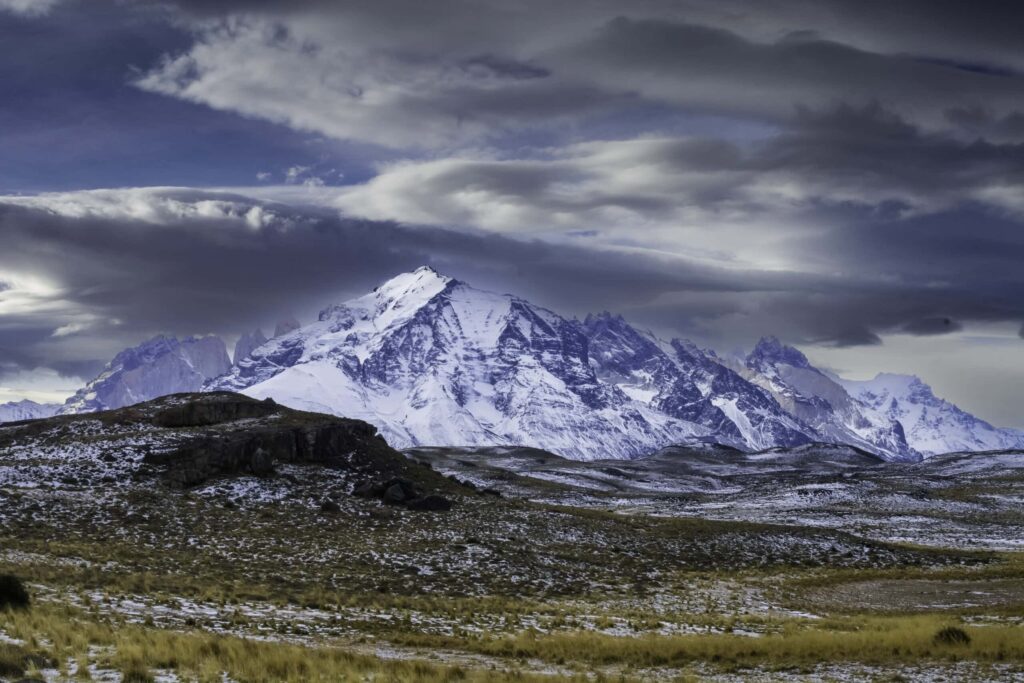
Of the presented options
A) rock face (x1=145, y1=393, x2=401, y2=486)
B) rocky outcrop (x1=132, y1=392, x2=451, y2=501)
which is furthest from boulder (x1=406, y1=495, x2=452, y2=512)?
rock face (x1=145, y1=393, x2=401, y2=486)

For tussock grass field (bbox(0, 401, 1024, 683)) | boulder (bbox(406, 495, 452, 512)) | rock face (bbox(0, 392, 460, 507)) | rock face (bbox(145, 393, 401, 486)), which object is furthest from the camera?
rock face (bbox(145, 393, 401, 486))

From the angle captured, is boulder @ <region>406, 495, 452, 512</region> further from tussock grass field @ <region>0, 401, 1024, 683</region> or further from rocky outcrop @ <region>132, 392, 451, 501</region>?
tussock grass field @ <region>0, 401, 1024, 683</region>

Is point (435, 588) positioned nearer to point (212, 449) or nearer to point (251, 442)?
point (251, 442)

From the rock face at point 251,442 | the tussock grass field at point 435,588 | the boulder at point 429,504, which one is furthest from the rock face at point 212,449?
the boulder at point 429,504

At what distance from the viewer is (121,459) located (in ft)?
206

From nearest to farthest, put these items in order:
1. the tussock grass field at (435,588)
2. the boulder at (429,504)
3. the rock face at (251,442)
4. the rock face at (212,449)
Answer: the tussock grass field at (435,588)
the boulder at (429,504)
the rock face at (212,449)
the rock face at (251,442)

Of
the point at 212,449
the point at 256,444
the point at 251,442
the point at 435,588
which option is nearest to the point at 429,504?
the point at 256,444

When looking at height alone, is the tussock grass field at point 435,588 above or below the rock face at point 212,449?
below

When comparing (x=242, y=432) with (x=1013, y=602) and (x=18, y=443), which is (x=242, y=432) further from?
(x=1013, y=602)

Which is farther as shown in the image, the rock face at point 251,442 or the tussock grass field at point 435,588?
the rock face at point 251,442

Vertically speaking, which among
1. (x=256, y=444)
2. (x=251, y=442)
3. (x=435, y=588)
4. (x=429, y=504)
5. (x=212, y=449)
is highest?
(x=251, y=442)

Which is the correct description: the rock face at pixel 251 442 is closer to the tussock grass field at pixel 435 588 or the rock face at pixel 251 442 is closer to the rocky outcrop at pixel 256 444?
the rocky outcrop at pixel 256 444

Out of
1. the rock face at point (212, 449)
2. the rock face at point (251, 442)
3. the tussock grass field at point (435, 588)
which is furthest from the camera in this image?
the rock face at point (251, 442)

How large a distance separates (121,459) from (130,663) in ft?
152
